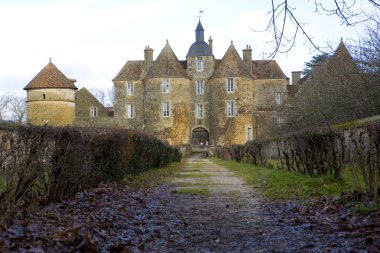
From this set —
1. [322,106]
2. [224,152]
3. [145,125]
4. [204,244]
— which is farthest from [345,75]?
[145,125]

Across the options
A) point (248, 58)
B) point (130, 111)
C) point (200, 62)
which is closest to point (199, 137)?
point (130, 111)

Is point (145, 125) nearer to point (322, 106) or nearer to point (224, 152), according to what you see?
point (224, 152)

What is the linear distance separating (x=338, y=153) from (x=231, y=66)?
4727cm

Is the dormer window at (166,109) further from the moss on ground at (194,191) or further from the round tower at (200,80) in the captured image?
the moss on ground at (194,191)

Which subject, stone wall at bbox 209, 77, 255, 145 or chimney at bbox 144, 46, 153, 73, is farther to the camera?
chimney at bbox 144, 46, 153, 73

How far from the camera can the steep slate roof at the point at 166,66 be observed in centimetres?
5806

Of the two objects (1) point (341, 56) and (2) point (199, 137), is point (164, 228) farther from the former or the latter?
(2) point (199, 137)

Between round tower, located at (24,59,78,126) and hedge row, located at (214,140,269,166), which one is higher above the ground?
round tower, located at (24,59,78,126)

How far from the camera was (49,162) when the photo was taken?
7793 mm

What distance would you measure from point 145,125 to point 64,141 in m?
51.5

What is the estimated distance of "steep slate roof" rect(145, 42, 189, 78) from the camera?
2286 inches

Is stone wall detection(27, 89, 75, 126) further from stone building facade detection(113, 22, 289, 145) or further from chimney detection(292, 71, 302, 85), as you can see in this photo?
chimney detection(292, 71, 302, 85)

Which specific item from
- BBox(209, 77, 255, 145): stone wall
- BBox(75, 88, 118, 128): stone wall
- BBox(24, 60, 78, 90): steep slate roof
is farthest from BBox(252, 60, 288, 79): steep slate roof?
BBox(24, 60, 78, 90): steep slate roof

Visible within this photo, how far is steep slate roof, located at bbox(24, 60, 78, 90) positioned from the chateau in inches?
4.5
